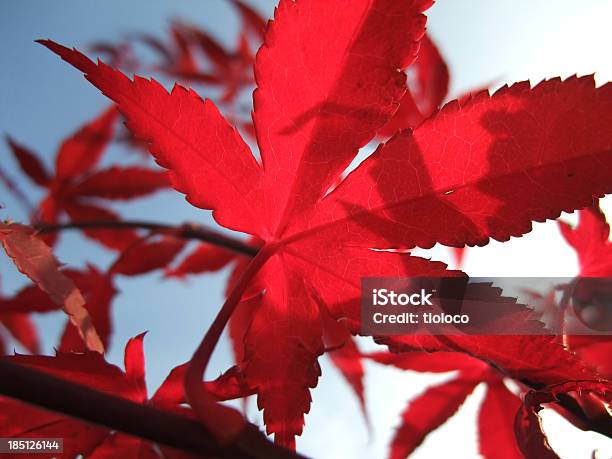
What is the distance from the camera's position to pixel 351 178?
1.42ft

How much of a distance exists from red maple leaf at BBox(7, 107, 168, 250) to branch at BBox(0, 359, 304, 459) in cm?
97

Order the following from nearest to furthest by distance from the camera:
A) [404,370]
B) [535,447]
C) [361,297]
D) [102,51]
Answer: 1. [535,447]
2. [361,297]
3. [404,370]
4. [102,51]

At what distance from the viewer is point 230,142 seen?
446mm

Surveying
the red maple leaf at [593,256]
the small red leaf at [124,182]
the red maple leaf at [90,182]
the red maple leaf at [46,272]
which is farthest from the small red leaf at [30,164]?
the red maple leaf at [593,256]

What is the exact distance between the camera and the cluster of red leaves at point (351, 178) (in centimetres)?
37

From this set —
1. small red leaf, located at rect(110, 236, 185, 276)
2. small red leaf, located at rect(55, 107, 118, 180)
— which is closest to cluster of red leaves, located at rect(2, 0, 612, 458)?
small red leaf, located at rect(110, 236, 185, 276)

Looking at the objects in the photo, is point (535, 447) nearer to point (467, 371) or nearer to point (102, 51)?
point (467, 371)

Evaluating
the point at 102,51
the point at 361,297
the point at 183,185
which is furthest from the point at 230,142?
the point at 102,51

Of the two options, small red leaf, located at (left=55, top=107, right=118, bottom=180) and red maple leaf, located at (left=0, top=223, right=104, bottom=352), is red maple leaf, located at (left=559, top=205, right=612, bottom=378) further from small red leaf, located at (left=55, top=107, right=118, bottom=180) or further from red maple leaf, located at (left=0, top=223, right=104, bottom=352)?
small red leaf, located at (left=55, top=107, right=118, bottom=180)

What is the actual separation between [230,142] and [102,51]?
2.32m

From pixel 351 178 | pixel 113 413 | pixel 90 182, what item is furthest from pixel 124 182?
pixel 113 413

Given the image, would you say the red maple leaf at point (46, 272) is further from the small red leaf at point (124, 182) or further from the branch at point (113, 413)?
the small red leaf at point (124, 182)

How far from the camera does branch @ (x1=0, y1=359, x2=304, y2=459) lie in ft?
0.91

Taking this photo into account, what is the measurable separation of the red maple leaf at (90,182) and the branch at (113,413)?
97cm
